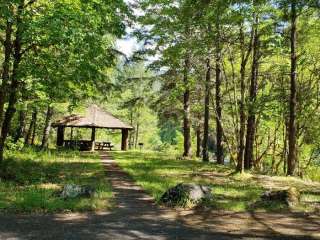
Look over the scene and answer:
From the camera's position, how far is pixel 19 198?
40.0 ft

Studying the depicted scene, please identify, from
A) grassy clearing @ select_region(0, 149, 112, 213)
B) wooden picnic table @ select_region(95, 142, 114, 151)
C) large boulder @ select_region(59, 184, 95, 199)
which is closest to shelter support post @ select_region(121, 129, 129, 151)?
wooden picnic table @ select_region(95, 142, 114, 151)

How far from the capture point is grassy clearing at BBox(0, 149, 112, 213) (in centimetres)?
1173

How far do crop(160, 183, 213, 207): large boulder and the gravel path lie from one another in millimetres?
563

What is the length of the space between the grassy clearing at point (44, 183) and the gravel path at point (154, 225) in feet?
2.14

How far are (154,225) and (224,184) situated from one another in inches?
304

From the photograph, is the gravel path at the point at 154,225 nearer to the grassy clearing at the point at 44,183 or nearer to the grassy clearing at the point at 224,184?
the grassy clearing at the point at 44,183

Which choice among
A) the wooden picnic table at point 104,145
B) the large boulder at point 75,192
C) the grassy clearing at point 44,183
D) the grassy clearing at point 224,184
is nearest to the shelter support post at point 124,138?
the wooden picnic table at point 104,145

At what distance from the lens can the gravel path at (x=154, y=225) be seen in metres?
9.42

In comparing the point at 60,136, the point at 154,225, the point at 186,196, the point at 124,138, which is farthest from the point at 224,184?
the point at 60,136

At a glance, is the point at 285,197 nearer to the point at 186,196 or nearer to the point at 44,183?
the point at 186,196

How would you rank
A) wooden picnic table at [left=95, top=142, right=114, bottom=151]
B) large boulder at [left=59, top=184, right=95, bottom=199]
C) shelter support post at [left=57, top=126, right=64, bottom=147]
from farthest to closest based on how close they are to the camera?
1. wooden picnic table at [left=95, top=142, right=114, bottom=151]
2. shelter support post at [left=57, top=126, right=64, bottom=147]
3. large boulder at [left=59, top=184, right=95, bottom=199]

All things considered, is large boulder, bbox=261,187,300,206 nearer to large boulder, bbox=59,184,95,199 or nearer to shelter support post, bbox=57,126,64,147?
large boulder, bbox=59,184,95,199

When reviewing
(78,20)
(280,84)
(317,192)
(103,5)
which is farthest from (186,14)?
(280,84)

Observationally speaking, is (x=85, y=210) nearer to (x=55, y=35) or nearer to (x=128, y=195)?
(x=128, y=195)
